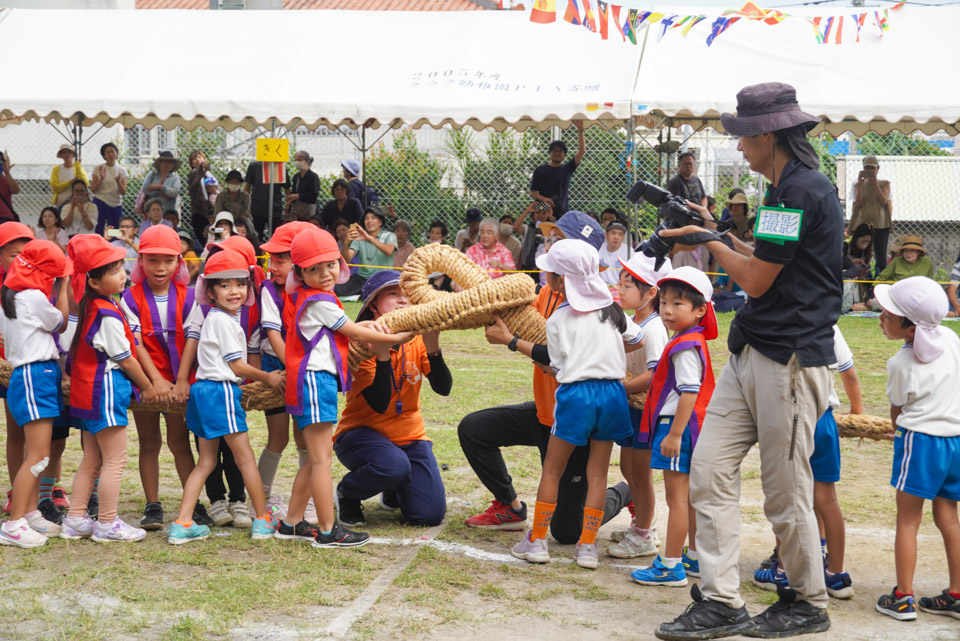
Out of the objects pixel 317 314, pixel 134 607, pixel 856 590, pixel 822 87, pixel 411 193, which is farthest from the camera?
pixel 411 193

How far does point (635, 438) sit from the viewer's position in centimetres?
478

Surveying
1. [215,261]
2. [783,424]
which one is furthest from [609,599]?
[215,261]

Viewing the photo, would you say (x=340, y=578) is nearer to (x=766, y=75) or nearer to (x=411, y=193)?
(x=766, y=75)

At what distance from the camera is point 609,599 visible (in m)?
4.24

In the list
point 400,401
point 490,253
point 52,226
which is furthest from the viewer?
point 52,226

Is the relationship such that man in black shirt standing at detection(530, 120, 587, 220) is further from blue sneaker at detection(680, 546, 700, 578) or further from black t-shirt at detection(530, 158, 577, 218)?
blue sneaker at detection(680, 546, 700, 578)

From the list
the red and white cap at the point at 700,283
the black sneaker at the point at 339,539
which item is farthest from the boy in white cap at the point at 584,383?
the black sneaker at the point at 339,539

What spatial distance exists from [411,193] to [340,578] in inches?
612

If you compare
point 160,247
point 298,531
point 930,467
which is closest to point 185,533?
point 298,531

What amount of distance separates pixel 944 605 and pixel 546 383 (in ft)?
6.65

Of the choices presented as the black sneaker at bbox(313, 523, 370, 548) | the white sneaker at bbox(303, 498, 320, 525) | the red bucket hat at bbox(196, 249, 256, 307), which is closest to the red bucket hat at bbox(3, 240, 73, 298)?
the red bucket hat at bbox(196, 249, 256, 307)

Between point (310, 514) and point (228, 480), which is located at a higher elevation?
point (228, 480)

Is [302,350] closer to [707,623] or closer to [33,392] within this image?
[33,392]

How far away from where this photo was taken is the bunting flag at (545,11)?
1338cm
